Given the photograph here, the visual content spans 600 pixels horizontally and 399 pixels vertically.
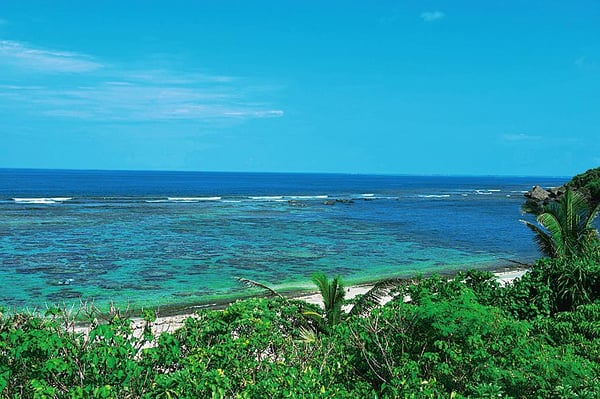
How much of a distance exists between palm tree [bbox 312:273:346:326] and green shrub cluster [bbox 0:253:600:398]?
12.7ft

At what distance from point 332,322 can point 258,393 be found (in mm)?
7542

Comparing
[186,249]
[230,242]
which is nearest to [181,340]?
[186,249]

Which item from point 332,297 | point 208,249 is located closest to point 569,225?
point 332,297

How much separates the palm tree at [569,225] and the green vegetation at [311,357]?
731cm

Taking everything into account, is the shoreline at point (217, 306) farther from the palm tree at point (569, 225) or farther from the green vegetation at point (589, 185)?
the green vegetation at point (589, 185)

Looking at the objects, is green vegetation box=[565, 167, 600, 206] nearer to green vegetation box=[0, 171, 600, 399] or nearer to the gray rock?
the gray rock

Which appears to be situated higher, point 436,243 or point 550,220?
point 550,220

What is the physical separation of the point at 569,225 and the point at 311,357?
12.2m

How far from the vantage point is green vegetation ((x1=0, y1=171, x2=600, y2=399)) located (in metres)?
6.14

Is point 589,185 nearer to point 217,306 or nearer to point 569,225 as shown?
point 569,225

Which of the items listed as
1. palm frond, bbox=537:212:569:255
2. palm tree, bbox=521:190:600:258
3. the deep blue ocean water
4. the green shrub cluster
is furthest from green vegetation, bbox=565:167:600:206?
the green shrub cluster

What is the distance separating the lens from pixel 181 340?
7.95m

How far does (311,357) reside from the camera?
7.76 metres

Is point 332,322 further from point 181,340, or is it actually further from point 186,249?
point 186,249
